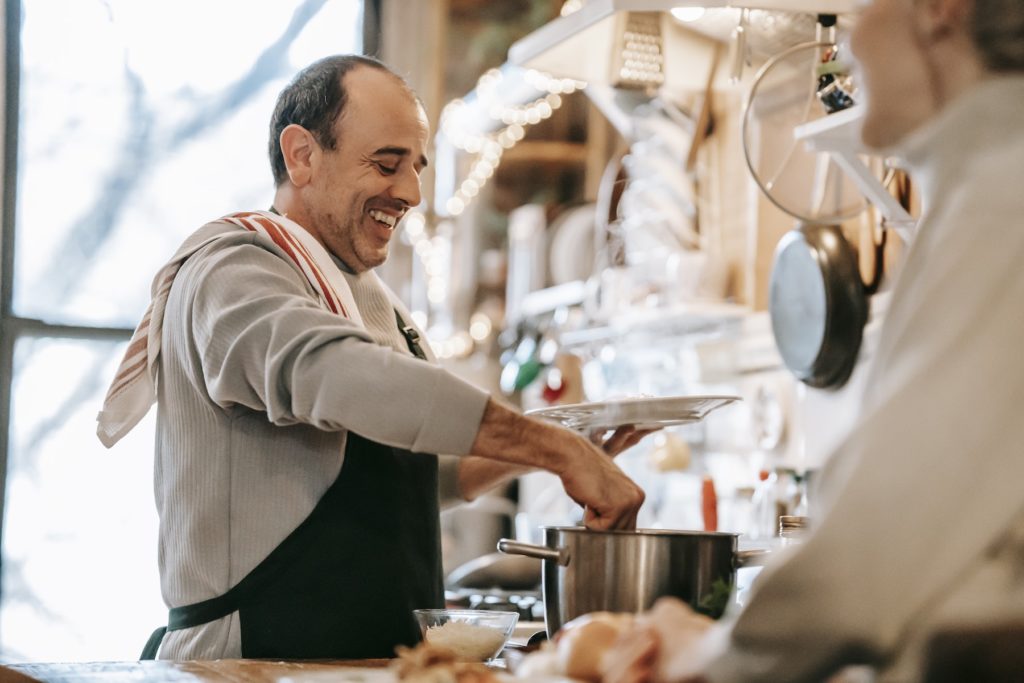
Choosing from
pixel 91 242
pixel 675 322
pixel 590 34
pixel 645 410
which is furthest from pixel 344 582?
pixel 91 242

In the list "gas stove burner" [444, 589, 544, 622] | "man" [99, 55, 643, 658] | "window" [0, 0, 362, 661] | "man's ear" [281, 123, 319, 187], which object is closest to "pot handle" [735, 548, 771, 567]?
"man" [99, 55, 643, 658]

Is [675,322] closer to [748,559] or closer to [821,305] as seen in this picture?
[821,305]

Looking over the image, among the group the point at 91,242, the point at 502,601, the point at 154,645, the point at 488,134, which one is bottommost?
the point at 502,601

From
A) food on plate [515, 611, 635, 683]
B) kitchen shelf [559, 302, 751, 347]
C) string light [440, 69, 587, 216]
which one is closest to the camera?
food on plate [515, 611, 635, 683]

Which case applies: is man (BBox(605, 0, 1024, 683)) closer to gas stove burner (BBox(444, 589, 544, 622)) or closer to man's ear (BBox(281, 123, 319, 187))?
man's ear (BBox(281, 123, 319, 187))

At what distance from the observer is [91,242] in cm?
475

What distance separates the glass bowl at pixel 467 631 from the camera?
4.94 ft

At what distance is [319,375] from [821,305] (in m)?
1.54

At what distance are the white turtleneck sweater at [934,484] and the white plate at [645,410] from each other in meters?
0.80

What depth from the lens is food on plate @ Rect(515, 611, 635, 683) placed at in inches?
43.2

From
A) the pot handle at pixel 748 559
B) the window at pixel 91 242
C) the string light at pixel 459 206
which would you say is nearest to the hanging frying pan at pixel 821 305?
the pot handle at pixel 748 559

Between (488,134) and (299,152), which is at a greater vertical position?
(488,134)

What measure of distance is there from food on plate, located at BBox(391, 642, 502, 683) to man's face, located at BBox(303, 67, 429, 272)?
3.18ft

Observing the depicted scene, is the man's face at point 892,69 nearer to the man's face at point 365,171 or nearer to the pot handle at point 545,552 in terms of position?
the pot handle at point 545,552
